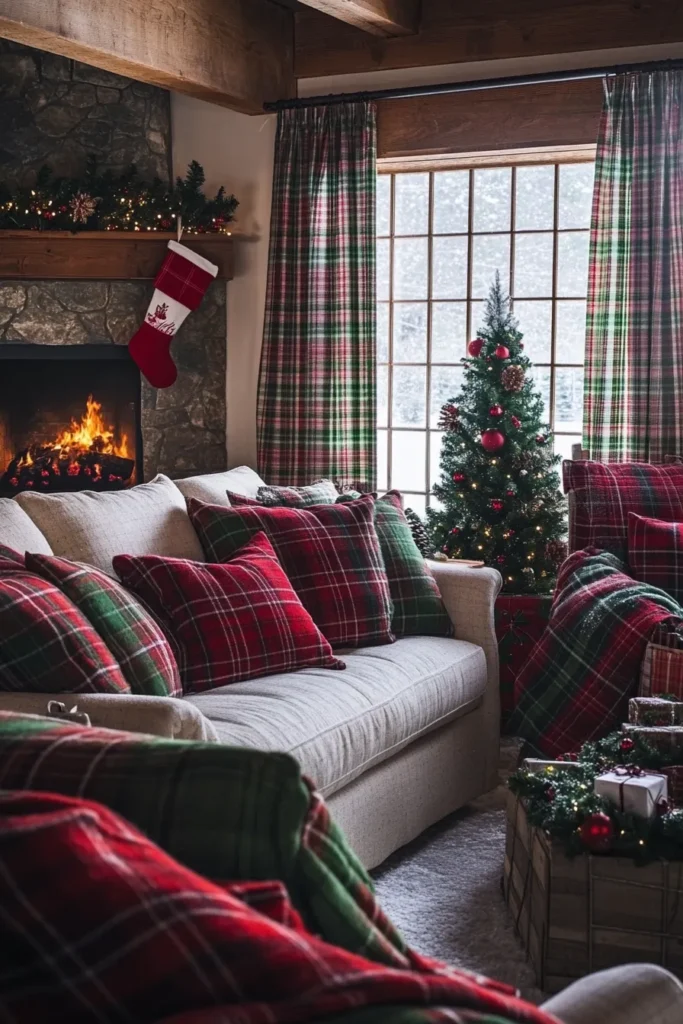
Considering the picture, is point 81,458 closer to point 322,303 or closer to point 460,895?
point 322,303

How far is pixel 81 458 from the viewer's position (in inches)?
241

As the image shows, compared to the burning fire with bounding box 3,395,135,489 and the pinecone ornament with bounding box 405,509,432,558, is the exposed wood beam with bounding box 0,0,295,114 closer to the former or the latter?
the burning fire with bounding box 3,395,135,489

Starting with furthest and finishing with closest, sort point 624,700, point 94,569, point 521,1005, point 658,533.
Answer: point 658,533, point 624,700, point 94,569, point 521,1005

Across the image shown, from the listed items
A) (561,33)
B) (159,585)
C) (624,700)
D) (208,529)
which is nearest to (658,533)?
(624,700)

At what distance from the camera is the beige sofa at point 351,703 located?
8.64 ft

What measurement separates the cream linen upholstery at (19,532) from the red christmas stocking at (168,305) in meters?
3.06

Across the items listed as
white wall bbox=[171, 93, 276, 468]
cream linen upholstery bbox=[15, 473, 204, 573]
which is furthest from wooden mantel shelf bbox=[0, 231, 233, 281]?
cream linen upholstery bbox=[15, 473, 204, 573]

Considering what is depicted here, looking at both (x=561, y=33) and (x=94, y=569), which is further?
(x=561, y=33)

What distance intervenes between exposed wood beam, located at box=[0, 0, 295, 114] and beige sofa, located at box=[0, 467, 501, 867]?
1.83 m

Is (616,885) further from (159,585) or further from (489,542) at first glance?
(489,542)

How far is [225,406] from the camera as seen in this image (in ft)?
20.1

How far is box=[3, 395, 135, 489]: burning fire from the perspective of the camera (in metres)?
6.02

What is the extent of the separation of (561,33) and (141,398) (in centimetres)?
264

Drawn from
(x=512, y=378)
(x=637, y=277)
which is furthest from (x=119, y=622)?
(x=637, y=277)
